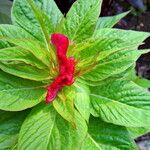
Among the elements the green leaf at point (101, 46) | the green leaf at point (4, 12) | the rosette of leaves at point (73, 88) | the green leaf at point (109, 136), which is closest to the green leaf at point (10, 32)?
the rosette of leaves at point (73, 88)

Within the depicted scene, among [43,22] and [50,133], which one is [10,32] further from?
[50,133]

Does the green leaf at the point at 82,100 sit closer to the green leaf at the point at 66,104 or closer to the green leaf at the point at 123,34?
the green leaf at the point at 66,104

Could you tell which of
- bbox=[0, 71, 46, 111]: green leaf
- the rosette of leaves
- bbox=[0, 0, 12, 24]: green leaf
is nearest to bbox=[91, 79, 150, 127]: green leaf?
the rosette of leaves

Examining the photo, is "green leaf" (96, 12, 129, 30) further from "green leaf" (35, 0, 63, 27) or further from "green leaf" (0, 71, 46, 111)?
"green leaf" (0, 71, 46, 111)

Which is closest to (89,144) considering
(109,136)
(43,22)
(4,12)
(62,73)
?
(109,136)

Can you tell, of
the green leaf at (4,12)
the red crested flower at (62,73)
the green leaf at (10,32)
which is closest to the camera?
the red crested flower at (62,73)

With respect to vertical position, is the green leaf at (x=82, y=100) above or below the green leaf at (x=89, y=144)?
above

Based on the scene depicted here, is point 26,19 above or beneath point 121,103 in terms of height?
above
